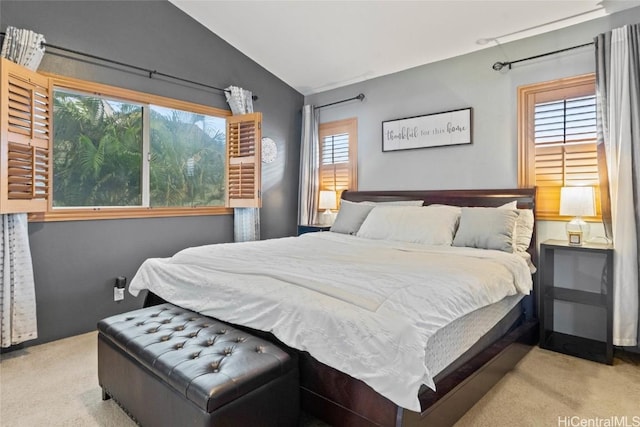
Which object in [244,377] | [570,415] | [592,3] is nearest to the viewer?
[244,377]

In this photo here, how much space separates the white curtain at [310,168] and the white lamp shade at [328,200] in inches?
9.5

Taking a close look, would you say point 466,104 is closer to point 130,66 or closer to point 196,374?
point 130,66

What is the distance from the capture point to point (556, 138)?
3158 millimetres

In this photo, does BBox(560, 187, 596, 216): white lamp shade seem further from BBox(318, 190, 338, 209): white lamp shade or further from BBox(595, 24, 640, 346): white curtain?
BBox(318, 190, 338, 209): white lamp shade

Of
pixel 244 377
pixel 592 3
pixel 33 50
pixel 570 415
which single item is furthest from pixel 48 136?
pixel 592 3

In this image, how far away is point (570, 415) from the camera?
1985 mm

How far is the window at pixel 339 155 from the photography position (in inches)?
182

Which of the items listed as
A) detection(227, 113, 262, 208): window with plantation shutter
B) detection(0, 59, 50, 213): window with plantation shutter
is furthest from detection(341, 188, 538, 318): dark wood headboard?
detection(0, 59, 50, 213): window with plantation shutter

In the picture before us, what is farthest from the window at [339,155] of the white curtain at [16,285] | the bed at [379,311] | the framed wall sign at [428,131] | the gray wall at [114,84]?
the white curtain at [16,285]

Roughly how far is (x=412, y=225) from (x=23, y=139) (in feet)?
10.1

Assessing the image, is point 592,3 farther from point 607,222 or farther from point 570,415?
point 570,415

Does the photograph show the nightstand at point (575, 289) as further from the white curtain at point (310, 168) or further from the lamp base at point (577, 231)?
the white curtain at point (310, 168)

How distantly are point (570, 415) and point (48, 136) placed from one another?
157 inches

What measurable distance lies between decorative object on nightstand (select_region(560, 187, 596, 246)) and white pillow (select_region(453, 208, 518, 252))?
362 mm
